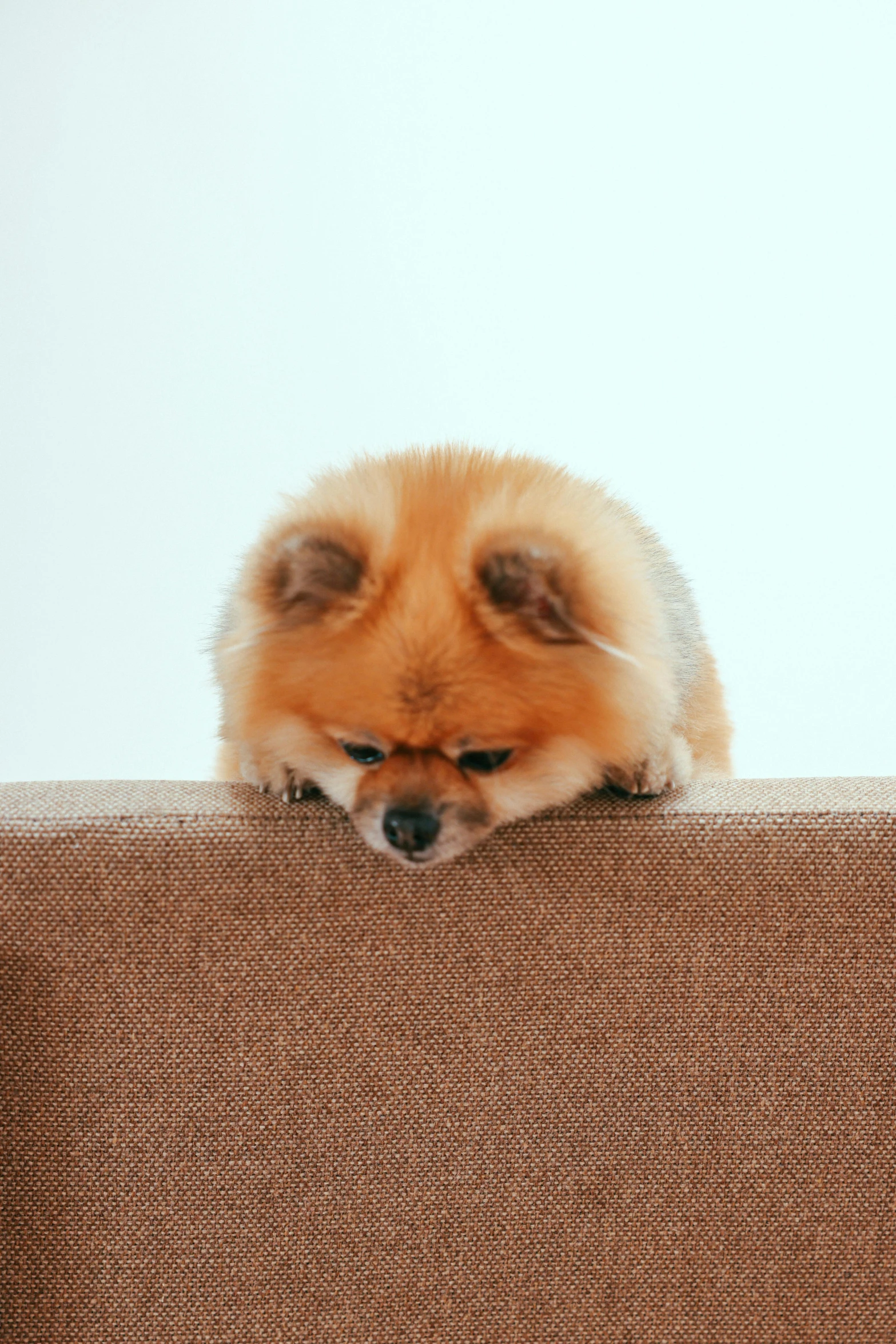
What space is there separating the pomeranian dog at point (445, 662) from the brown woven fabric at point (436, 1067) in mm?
68

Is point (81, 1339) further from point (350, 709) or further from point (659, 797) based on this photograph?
point (659, 797)

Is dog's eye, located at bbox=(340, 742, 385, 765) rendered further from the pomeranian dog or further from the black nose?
the black nose

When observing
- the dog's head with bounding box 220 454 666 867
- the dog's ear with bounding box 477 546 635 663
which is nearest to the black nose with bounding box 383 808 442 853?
the dog's head with bounding box 220 454 666 867

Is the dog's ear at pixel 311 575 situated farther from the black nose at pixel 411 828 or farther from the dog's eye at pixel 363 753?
the black nose at pixel 411 828

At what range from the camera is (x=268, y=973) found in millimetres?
1244

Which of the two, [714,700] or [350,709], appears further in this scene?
[714,700]

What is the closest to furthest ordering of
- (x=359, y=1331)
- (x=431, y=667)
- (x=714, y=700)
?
(x=431, y=667) → (x=359, y=1331) → (x=714, y=700)

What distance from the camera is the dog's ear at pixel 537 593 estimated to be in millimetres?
1176

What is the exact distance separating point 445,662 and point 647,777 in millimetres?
324

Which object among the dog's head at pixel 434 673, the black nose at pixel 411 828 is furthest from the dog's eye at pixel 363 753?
the black nose at pixel 411 828

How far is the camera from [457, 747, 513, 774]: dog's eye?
1.25m

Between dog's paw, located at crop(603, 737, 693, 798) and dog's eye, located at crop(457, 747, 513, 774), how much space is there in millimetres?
152

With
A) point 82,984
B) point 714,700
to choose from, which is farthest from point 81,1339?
point 714,700

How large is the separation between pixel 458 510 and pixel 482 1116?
765mm
